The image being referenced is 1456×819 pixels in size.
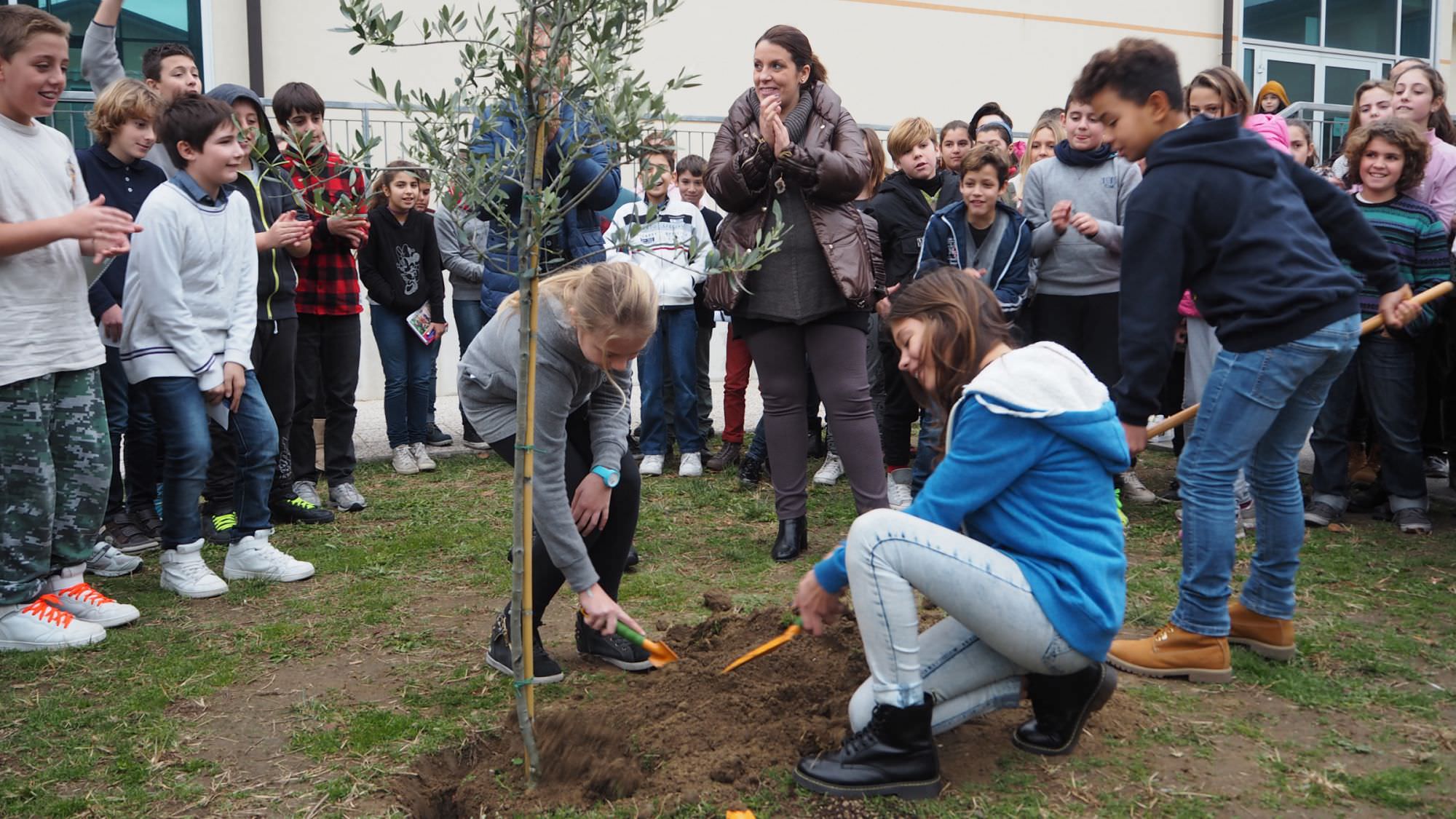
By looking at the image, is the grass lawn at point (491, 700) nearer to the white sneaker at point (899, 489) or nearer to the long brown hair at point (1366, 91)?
the white sneaker at point (899, 489)

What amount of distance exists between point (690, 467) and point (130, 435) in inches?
118

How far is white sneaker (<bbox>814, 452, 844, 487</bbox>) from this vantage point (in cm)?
669

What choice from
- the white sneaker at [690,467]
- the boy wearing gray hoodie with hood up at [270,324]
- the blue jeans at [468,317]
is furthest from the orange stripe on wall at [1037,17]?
the boy wearing gray hoodie with hood up at [270,324]

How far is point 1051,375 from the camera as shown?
114 inches

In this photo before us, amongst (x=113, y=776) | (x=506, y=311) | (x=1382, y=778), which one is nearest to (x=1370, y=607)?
(x=1382, y=778)

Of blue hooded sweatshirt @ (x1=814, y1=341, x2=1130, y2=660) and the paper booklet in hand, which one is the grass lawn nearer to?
blue hooded sweatshirt @ (x1=814, y1=341, x2=1130, y2=660)

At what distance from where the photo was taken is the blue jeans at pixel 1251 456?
359cm

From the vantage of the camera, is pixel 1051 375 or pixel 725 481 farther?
pixel 725 481

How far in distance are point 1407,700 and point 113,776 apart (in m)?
3.68

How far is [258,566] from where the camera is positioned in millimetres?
4941

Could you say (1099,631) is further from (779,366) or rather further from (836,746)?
(779,366)

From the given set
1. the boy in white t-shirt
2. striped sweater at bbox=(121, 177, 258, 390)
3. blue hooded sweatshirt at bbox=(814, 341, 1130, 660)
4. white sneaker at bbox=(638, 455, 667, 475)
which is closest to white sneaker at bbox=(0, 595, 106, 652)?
the boy in white t-shirt

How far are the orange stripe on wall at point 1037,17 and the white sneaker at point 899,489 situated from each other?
28.6 feet

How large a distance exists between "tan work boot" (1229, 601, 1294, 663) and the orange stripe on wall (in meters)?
11.0
